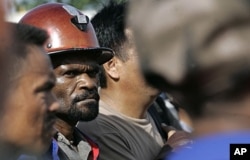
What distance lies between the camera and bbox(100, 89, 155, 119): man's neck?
4031mm

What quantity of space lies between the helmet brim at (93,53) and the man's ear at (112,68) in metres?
0.15

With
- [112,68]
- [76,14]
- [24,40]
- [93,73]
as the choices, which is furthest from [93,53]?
[24,40]

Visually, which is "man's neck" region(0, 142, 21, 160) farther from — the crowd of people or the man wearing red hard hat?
the man wearing red hard hat

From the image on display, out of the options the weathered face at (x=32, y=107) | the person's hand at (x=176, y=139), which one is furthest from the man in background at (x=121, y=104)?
the weathered face at (x=32, y=107)

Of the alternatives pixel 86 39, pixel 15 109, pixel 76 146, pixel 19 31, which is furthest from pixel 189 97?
pixel 86 39

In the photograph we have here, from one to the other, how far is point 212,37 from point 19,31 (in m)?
1.23

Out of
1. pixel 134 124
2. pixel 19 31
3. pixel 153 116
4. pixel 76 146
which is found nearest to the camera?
pixel 19 31

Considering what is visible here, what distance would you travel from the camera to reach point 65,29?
12.2 feet

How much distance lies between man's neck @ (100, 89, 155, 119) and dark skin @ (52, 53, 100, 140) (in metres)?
0.36

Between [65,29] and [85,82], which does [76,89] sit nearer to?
[85,82]

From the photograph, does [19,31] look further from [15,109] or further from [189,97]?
[189,97]

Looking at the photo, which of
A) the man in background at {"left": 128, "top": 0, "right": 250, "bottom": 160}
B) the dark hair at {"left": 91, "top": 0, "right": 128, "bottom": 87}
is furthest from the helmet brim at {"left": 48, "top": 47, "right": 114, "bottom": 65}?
the man in background at {"left": 128, "top": 0, "right": 250, "bottom": 160}

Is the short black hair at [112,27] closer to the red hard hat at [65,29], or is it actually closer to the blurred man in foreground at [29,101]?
the red hard hat at [65,29]

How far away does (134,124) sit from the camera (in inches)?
157
